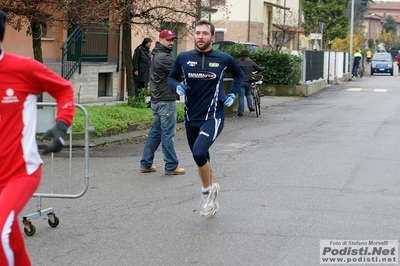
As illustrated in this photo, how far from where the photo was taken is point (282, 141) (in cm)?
1458

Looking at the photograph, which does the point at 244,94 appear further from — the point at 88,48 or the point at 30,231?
the point at 30,231

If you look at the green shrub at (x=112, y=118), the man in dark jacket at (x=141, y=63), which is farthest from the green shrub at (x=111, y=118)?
the man in dark jacket at (x=141, y=63)

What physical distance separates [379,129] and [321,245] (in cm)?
1065

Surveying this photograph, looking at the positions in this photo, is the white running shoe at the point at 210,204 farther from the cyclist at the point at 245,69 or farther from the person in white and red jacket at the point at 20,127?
the cyclist at the point at 245,69

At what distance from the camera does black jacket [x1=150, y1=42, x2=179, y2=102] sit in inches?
413

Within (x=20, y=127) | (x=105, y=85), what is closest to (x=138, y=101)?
(x=105, y=85)

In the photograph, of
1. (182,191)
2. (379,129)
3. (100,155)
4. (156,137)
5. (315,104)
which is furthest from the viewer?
(315,104)

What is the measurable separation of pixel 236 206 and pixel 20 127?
4.25 m

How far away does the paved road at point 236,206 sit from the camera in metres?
6.42

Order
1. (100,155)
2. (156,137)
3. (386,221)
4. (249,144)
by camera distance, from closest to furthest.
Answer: (386,221) < (156,137) < (100,155) < (249,144)

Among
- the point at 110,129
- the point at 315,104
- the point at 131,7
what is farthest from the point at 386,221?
the point at 315,104

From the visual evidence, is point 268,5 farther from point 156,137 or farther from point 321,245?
point 321,245

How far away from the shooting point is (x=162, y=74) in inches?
415

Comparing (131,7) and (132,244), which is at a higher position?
(131,7)
